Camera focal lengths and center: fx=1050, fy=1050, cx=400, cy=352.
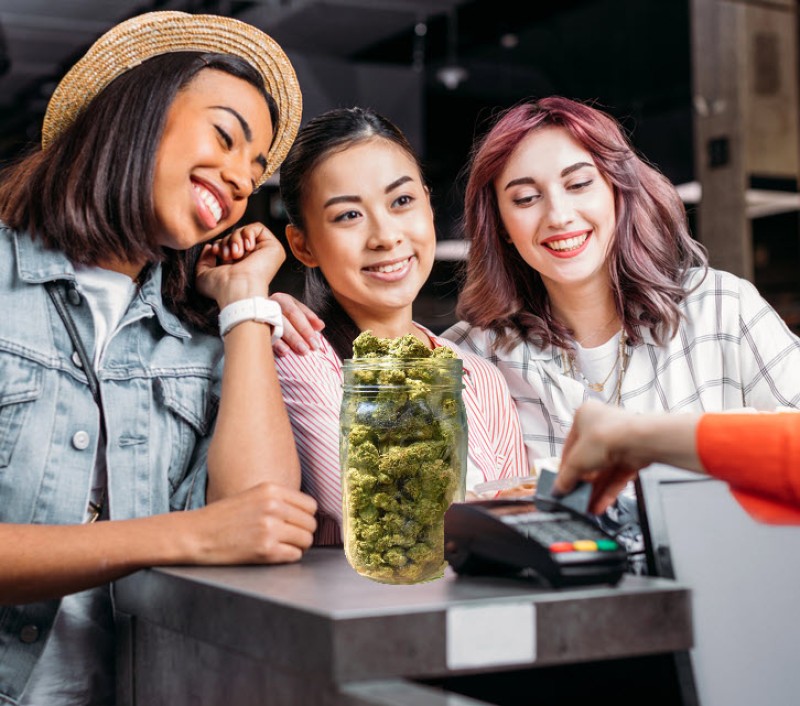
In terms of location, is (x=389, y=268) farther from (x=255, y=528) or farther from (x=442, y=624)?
(x=442, y=624)

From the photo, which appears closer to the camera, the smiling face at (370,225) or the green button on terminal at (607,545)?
the green button on terminal at (607,545)

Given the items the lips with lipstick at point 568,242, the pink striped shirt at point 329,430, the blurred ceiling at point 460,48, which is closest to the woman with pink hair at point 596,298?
the lips with lipstick at point 568,242

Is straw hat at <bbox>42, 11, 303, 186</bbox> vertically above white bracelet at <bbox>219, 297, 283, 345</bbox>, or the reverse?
straw hat at <bbox>42, 11, 303, 186</bbox>

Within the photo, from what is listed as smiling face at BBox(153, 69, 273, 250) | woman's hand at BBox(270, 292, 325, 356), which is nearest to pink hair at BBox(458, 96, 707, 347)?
woman's hand at BBox(270, 292, 325, 356)

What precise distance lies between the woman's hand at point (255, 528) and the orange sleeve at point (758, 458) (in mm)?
521

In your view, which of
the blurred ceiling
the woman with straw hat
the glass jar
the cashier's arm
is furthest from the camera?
the blurred ceiling

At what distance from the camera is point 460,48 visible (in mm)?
6719

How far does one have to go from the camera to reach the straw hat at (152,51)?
169 cm

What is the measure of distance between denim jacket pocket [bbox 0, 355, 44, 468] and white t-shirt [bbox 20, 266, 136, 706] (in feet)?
0.34

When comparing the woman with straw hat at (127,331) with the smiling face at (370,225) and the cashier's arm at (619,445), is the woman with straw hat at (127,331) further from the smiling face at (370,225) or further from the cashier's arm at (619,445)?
the cashier's arm at (619,445)

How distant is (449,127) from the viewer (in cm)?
681

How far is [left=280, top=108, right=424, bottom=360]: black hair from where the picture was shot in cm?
185

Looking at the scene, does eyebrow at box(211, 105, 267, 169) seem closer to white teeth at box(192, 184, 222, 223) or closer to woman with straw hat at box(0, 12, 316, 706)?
woman with straw hat at box(0, 12, 316, 706)

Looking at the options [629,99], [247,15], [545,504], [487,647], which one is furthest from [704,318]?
[629,99]
